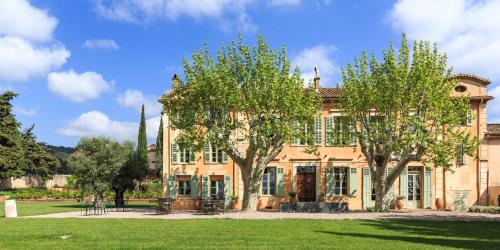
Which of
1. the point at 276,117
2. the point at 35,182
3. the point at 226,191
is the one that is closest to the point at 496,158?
the point at 276,117

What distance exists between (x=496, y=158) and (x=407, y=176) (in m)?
5.21

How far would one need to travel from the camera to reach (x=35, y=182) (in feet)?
188

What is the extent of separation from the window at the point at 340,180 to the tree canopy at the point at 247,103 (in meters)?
5.14

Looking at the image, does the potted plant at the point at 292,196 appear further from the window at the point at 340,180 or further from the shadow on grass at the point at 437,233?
the shadow on grass at the point at 437,233

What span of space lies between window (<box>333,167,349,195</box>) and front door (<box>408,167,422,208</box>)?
3.54 metres

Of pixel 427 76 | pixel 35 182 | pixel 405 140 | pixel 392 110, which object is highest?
pixel 427 76

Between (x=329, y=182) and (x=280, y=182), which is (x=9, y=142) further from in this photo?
→ (x=329, y=182)

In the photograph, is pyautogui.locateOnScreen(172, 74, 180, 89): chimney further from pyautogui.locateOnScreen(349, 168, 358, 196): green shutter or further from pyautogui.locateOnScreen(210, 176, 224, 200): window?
pyautogui.locateOnScreen(349, 168, 358, 196): green shutter

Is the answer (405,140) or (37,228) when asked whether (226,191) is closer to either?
(405,140)

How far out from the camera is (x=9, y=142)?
47.4 m

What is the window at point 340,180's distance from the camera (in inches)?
1065

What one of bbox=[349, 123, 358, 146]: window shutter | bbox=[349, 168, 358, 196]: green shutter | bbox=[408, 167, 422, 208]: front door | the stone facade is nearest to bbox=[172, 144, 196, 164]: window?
the stone facade

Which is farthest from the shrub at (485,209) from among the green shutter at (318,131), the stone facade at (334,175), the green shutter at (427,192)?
the green shutter at (318,131)

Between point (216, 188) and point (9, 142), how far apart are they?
95.9 ft
